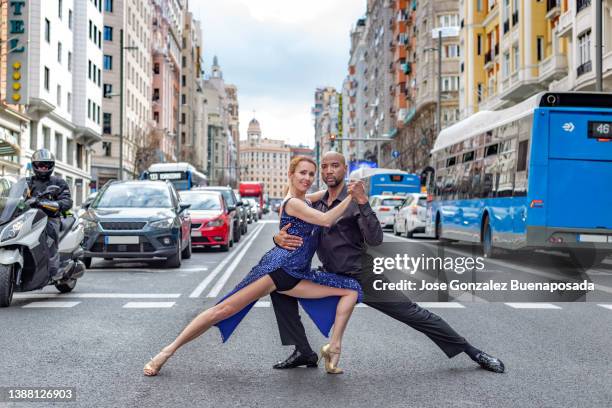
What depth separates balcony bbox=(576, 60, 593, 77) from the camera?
31.4 meters

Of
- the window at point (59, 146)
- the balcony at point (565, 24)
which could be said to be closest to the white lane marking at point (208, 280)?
the balcony at point (565, 24)

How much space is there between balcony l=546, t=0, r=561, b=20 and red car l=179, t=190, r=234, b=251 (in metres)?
20.9

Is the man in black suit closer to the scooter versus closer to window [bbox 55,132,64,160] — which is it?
the scooter

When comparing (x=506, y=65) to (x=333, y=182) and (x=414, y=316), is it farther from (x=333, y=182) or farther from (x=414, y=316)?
(x=333, y=182)

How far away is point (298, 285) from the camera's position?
5.86 metres

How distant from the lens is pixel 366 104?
4956 inches

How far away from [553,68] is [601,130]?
21.9 m

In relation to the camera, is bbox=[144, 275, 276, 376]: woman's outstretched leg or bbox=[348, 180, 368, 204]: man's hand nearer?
bbox=[348, 180, 368, 204]: man's hand

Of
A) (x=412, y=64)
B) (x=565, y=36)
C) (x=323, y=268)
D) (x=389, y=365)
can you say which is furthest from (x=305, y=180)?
(x=412, y=64)

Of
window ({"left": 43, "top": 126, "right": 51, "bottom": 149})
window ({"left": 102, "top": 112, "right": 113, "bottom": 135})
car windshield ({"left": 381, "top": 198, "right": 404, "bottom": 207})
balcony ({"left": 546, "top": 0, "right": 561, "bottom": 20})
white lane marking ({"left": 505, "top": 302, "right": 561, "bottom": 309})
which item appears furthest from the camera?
window ({"left": 102, "top": 112, "right": 113, "bottom": 135})

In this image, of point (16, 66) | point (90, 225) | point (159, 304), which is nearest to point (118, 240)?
point (90, 225)

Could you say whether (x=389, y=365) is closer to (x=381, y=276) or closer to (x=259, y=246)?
(x=381, y=276)

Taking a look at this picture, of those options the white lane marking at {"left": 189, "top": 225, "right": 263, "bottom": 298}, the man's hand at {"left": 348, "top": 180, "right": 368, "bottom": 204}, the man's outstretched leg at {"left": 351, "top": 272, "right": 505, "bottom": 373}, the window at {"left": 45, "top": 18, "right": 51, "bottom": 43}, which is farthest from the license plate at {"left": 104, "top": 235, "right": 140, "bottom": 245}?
the window at {"left": 45, "top": 18, "right": 51, "bottom": 43}

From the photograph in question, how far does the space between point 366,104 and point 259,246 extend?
102570mm
